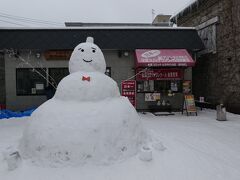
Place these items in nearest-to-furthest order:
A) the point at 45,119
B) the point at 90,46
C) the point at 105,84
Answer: the point at 45,119
the point at 105,84
the point at 90,46

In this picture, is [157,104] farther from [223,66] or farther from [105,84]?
[105,84]

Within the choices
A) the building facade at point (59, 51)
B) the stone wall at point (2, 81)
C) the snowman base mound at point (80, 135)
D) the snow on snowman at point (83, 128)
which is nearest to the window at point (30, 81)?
the building facade at point (59, 51)

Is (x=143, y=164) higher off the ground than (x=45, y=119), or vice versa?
(x=45, y=119)

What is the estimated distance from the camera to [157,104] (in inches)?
537

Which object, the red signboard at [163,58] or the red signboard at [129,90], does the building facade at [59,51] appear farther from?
the red signboard at [129,90]

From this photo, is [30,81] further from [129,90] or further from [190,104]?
[190,104]

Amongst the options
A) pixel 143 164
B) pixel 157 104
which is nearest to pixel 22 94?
pixel 157 104

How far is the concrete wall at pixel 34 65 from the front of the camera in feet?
43.6

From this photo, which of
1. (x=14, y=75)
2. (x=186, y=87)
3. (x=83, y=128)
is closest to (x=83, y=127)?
(x=83, y=128)

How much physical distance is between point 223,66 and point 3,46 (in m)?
12.3

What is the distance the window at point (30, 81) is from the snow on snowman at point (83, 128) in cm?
828

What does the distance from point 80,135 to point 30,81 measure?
984cm

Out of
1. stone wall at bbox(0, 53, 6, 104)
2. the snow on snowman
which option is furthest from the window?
the snow on snowman

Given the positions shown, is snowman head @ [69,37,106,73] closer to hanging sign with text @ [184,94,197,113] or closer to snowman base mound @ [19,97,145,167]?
snowman base mound @ [19,97,145,167]
